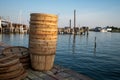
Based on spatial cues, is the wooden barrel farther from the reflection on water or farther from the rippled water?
the reflection on water

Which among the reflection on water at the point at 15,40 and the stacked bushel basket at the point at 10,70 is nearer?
the stacked bushel basket at the point at 10,70

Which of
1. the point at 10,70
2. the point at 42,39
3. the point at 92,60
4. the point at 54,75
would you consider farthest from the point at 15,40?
the point at 10,70

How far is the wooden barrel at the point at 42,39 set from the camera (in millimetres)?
5867

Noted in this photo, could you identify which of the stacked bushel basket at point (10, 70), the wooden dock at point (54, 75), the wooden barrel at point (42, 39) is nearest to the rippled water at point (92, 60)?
the wooden dock at point (54, 75)

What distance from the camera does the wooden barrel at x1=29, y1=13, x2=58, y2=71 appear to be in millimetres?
5867

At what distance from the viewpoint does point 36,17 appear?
5.89 m

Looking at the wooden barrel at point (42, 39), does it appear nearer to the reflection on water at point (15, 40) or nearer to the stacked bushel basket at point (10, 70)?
the stacked bushel basket at point (10, 70)

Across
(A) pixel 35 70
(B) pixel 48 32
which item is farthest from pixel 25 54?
(B) pixel 48 32

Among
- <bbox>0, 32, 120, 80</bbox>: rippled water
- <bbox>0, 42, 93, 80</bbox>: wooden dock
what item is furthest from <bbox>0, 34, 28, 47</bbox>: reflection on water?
<bbox>0, 42, 93, 80</bbox>: wooden dock

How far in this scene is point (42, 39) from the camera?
5895 millimetres

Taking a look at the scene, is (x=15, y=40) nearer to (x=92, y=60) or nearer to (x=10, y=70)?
(x=92, y=60)

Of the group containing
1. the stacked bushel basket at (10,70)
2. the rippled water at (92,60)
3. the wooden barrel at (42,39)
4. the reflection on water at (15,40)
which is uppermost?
the wooden barrel at (42,39)

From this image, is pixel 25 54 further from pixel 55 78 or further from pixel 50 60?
pixel 55 78

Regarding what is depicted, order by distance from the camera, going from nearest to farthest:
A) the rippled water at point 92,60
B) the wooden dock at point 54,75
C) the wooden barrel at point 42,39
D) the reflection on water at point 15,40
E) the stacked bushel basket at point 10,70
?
the stacked bushel basket at point 10,70
the wooden dock at point 54,75
the wooden barrel at point 42,39
the rippled water at point 92,60
the reflection on water at point 15,40
